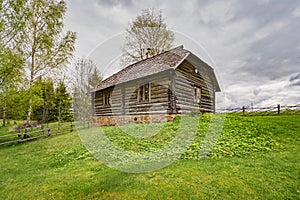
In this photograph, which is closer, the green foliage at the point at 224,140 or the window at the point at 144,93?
the green foliage at the point at 224,140

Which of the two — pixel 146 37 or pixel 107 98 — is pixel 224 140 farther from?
pixel 146 37

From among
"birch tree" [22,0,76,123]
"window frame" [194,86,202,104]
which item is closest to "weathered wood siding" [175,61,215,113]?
"window frame" [194,86,202,104]

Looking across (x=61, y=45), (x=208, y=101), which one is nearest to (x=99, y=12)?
(x=61, y=45)

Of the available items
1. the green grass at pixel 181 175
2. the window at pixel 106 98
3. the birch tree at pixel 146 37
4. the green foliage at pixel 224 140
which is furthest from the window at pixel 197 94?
the birch tree at pixel 146 37

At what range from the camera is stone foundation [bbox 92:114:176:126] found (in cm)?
1197

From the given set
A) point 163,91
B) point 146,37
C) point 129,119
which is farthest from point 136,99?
point 146,37

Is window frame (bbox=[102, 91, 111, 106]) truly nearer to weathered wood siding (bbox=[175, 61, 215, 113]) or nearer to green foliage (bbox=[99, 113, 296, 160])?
weathered wood siding (bbox=[175, 61, 215, 113])

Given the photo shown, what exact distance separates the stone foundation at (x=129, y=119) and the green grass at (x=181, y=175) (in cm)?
334

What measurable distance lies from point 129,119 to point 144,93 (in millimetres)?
2366

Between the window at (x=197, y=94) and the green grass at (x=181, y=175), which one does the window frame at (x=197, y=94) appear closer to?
the window at (x=197, y=94)

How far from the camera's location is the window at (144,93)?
525 inches

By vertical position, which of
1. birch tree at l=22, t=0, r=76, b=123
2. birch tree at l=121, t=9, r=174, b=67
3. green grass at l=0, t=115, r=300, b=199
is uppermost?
birch tree at l=121, t=9, r=174, b=67

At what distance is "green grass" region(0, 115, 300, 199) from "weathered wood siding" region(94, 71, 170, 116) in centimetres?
411

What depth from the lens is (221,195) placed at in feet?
14.0
